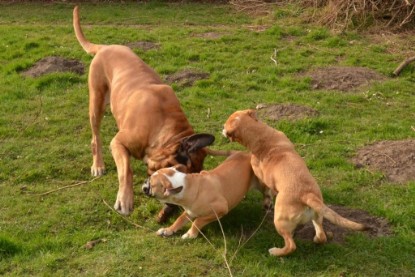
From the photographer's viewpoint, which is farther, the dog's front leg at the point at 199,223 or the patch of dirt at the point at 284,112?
the patch of dirt at the point at 284,112

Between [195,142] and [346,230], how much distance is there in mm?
1714

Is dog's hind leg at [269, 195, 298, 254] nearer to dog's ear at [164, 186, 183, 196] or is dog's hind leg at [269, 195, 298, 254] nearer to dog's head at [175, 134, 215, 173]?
dog's ear at [164, 186, 183, 196]

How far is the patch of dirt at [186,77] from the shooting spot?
10.5 metres

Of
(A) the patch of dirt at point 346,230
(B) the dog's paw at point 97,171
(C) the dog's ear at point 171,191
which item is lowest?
(B) the dog's paw at point 97,171

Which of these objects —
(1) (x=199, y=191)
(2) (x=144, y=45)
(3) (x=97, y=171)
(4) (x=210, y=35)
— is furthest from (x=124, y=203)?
(4) (x=210, y=35)

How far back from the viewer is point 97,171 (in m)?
7.40

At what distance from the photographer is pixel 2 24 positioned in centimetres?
1567

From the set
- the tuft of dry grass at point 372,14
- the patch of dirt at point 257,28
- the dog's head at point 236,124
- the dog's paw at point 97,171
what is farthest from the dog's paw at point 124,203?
the tuft of dry grass at point 372,14

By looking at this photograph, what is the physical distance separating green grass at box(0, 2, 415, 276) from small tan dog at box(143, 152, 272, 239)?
9.3 inches

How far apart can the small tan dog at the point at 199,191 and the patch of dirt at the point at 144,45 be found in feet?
23.1

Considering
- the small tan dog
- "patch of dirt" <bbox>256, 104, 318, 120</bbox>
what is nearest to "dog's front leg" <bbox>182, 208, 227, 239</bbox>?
the small tan dog

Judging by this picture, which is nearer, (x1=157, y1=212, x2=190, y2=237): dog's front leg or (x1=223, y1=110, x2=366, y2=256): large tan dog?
(x1=223, y1=110, x2=366, y2=256): large tan dog

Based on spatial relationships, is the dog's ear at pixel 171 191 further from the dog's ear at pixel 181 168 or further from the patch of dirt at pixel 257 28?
the patch of dirt at pixel 257 28

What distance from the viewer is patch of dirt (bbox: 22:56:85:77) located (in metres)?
11.1
